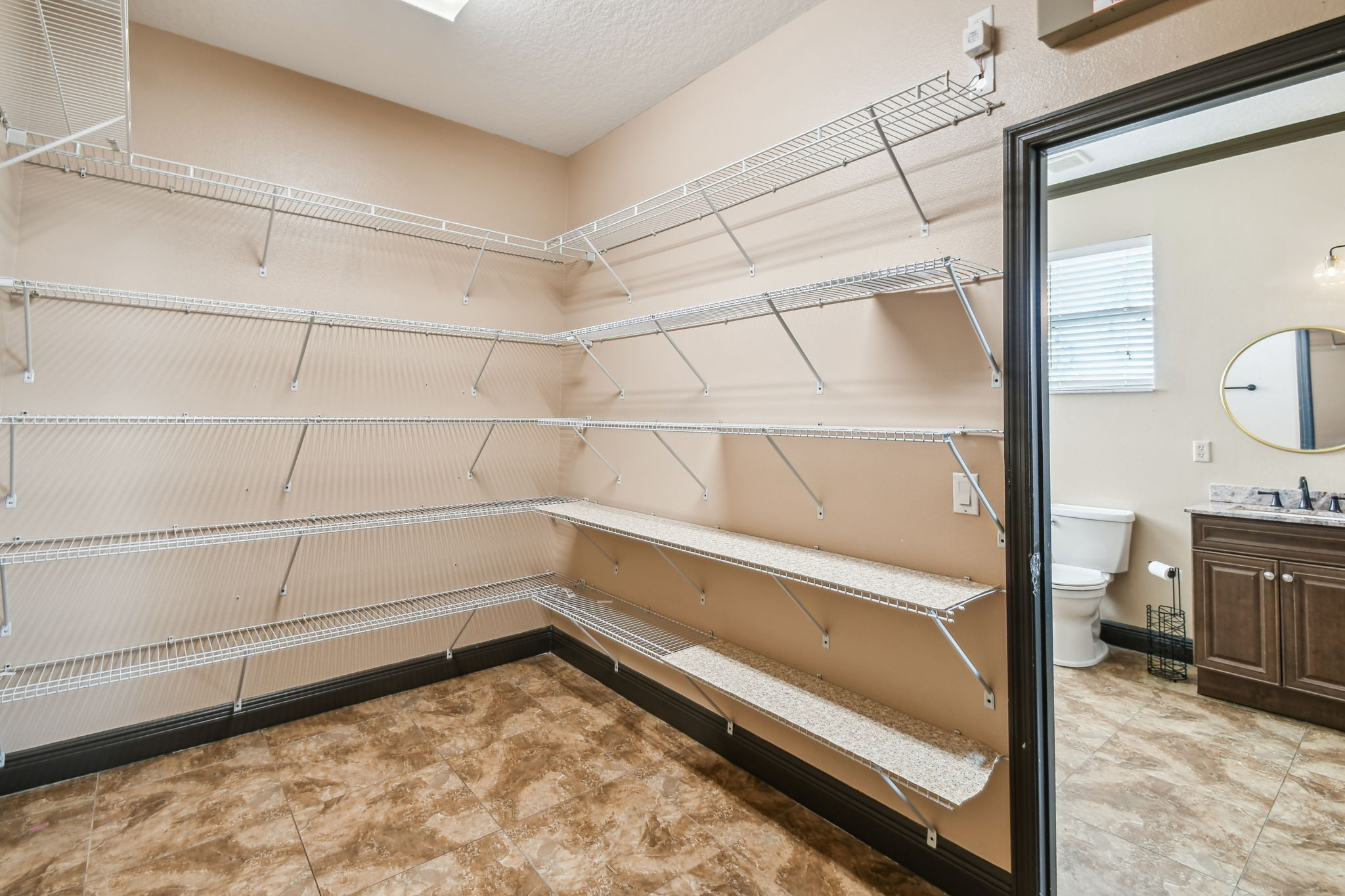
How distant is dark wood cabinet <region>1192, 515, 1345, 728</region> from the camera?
6.70 ft

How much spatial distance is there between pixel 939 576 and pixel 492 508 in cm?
183

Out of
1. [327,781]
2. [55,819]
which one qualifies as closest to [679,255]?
[327,781]

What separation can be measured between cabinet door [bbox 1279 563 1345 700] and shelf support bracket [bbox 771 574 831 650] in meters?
1.82

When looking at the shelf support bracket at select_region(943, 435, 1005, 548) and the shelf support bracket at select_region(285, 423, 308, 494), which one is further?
the shelf support bracket at select_region(285, 423, 308, 494)

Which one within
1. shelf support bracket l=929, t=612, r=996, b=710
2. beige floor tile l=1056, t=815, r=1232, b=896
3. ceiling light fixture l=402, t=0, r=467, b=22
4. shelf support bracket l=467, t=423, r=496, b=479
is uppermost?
ceiling light fixture l=402, t=0, r=467, b=22

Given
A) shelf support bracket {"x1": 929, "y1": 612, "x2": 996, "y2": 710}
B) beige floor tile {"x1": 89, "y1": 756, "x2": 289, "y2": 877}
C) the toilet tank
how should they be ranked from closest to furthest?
shelf support bracket {"x1": 929, "y1": 612, "x2": 996, "y2": 710}
beige floor tile {"x1": 89, "y1": 756, "x2": 289, "y2": 877}
the toilet tank

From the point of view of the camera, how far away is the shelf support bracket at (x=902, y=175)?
1.40 m

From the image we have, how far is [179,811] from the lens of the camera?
1719 millimetres

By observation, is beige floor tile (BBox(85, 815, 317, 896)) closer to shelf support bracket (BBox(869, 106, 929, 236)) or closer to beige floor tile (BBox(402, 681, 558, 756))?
beige floor tile (BBox(402, 681, 558, 756))

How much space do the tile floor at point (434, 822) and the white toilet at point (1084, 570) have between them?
1028 millimetres

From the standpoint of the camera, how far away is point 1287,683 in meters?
2.14

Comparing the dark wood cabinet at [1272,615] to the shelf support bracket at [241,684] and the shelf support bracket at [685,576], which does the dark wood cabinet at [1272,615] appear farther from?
the shelf support bracket at [241,684]

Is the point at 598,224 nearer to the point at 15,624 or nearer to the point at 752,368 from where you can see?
the point at 752,368

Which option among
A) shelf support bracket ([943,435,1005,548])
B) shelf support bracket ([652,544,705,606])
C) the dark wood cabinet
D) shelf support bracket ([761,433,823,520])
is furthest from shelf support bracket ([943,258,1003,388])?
the dark wood cabinet
